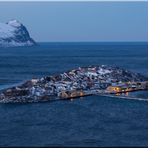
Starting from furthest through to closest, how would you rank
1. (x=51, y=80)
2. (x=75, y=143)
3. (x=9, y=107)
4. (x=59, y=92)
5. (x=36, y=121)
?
(x=51, y=80) → (x=59, y=92) → (x=9, y=107) → (x=36, y=121) → (x=75, y=143)

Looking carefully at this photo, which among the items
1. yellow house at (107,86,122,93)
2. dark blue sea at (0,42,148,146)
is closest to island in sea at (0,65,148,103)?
yellow house at (107,86,122,93)

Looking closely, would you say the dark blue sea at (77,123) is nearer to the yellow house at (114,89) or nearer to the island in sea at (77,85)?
the island in sea at (77,85)

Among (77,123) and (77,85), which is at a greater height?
(77,123)

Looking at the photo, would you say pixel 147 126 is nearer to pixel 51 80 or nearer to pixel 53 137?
pixel 53 137

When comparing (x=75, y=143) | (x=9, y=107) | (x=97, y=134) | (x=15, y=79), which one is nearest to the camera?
(x=75, y=143)

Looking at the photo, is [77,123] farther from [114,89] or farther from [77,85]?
[77,85]

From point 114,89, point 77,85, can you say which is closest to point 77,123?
point 114,89

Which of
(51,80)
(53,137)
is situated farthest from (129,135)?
(51,80)

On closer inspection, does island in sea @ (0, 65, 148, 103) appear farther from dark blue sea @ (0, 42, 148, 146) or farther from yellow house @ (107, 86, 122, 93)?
dark blue sea @ (0, 42, 148, 146)
